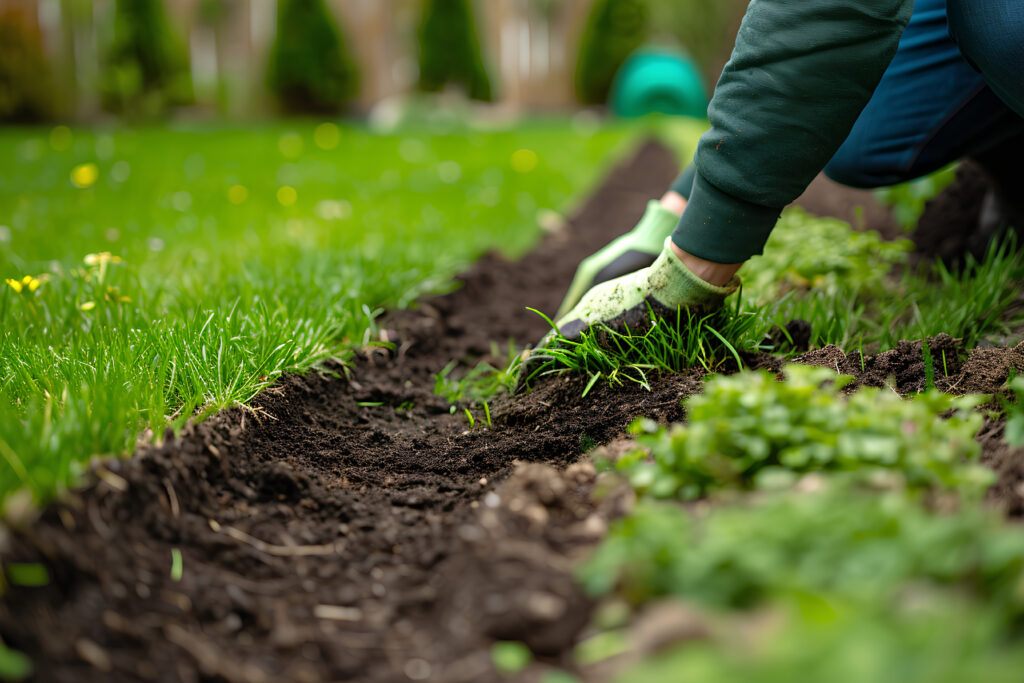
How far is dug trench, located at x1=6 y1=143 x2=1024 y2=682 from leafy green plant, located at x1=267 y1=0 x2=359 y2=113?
10.5 metres

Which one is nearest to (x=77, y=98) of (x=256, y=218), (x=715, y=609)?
(x=256, y=218)

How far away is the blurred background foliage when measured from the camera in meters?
9.77

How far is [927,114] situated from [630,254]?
963 millimetres

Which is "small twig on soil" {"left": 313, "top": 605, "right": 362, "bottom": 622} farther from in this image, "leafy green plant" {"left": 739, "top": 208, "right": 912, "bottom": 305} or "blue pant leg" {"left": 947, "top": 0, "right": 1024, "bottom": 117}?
"blue pant leg" {"left": 947, "top": 0, "right": 1024, "bottom": 117}

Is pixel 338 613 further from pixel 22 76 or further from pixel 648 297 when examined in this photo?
pixel 22 76

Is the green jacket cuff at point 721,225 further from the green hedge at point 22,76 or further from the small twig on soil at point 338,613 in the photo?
the green hedge at point 22,76

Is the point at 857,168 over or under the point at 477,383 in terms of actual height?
over

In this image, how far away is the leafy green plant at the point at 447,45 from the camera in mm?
12023

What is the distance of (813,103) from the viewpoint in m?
1.41

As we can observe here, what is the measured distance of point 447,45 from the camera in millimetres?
12117

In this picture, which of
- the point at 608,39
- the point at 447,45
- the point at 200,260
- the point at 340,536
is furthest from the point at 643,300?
the point at 608,39

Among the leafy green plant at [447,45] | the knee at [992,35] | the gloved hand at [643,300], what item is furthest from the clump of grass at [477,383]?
the leafy green plant at [447,45]

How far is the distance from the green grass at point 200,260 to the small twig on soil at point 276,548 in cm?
23

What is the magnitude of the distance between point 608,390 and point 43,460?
1154mm
